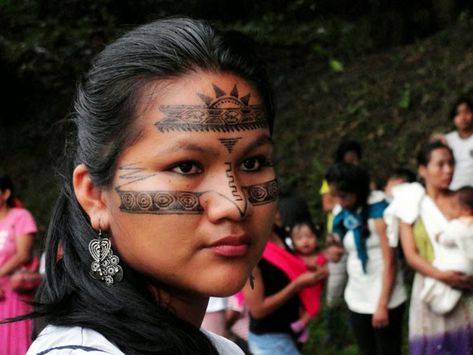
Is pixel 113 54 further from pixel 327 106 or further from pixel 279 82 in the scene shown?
pixel 279 82

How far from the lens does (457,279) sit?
5.20m

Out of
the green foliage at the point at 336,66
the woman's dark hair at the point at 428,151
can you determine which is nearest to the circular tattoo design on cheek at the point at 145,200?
the woman's dark hair at the point at 428,151

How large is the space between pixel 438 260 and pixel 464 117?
114 inches

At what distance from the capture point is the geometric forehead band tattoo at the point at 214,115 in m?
1.63

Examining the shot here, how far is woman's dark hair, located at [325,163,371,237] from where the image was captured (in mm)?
6141

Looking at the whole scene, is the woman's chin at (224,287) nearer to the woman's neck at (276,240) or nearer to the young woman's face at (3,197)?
the woman's neck at (276,240)

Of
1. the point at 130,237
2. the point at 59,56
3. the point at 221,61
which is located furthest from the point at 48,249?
the point at 59,56

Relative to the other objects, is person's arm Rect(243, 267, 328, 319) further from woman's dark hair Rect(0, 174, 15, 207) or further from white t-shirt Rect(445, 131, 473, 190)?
white t-shirt Rect(445, 131, 473, 190)

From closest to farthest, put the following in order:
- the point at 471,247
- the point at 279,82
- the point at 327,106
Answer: the point at 471,247 → the point at 327,106 → the point at 279,82

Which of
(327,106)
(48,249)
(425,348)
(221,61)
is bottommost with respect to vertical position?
(425,348)

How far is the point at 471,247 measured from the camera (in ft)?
16.7

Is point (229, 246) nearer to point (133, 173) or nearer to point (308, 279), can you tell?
point (133, 173)

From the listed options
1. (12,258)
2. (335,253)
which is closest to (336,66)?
(335,253)

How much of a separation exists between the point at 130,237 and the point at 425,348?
4.10 m
